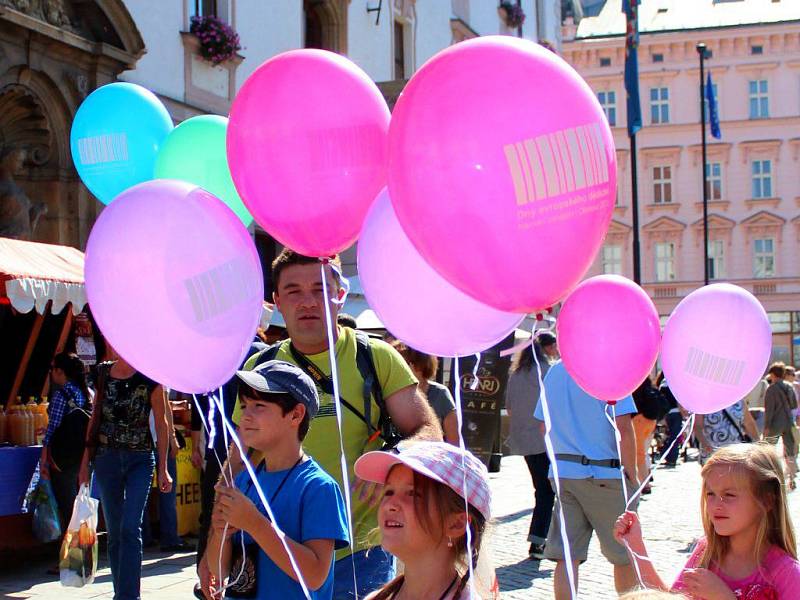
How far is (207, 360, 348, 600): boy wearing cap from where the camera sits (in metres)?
2.88

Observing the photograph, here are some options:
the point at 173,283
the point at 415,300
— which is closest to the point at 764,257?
the point at 415,300

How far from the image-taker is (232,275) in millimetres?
3119

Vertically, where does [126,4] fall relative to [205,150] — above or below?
above

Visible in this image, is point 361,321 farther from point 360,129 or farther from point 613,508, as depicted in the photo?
point 360,129

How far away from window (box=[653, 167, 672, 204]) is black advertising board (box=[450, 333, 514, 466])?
120ft

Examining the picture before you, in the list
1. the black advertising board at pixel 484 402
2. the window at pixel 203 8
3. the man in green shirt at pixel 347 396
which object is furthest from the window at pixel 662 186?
the man in green shirt at pixel 347 396

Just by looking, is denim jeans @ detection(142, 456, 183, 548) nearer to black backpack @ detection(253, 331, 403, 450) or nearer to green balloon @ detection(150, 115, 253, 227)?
green balloon @ detection(150, 115, 253, 227)

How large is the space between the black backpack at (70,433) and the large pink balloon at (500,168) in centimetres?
526

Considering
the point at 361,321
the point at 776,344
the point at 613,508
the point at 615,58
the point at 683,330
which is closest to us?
the point at 683,330

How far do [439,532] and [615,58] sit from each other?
155 feet

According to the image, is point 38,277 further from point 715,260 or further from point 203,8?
point 715,260

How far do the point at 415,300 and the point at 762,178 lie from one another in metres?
45.1

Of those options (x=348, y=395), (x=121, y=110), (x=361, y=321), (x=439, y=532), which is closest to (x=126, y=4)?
(x=361, y=321)

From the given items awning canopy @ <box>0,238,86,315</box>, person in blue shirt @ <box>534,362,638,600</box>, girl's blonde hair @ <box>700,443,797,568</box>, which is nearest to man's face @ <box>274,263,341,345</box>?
girl's blonde hair @ <box>700,443,797,568</box>
